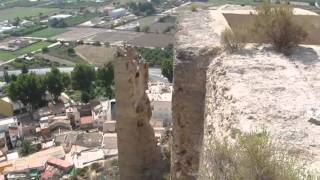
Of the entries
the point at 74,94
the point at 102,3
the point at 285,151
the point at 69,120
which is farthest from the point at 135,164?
the point at 102,3

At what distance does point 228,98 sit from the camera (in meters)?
5.89

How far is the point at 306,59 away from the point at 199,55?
1696 mm

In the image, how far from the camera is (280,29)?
8.04 m

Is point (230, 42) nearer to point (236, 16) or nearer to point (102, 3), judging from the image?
point (236, 16)

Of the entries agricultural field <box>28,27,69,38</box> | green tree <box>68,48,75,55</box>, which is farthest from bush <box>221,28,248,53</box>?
agricultural field <box>28,27,69,38</box>

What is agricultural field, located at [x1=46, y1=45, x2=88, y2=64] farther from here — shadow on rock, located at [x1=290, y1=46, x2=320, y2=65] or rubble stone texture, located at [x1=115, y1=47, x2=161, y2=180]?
shadow on rock, located at [x1=290, y1=46, x2=320, y2=65]

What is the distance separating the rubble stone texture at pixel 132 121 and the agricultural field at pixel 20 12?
69.4 m

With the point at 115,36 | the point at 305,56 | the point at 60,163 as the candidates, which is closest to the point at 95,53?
the point at 115,36

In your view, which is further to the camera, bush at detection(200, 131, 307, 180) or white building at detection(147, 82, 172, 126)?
white building at detection(147, 82, 172, 126)

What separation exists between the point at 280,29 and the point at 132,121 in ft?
15.1

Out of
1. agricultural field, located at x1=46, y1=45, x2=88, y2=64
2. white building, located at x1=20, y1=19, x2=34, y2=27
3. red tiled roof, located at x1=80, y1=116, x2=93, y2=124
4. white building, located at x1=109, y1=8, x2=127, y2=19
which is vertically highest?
white building, located at x1=109, y1=8, x2=127, y2=19

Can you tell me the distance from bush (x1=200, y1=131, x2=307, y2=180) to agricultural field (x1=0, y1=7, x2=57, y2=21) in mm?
76391

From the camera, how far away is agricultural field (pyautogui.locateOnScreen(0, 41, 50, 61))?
55.1 metres

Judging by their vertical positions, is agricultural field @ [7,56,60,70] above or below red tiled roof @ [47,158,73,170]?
below
